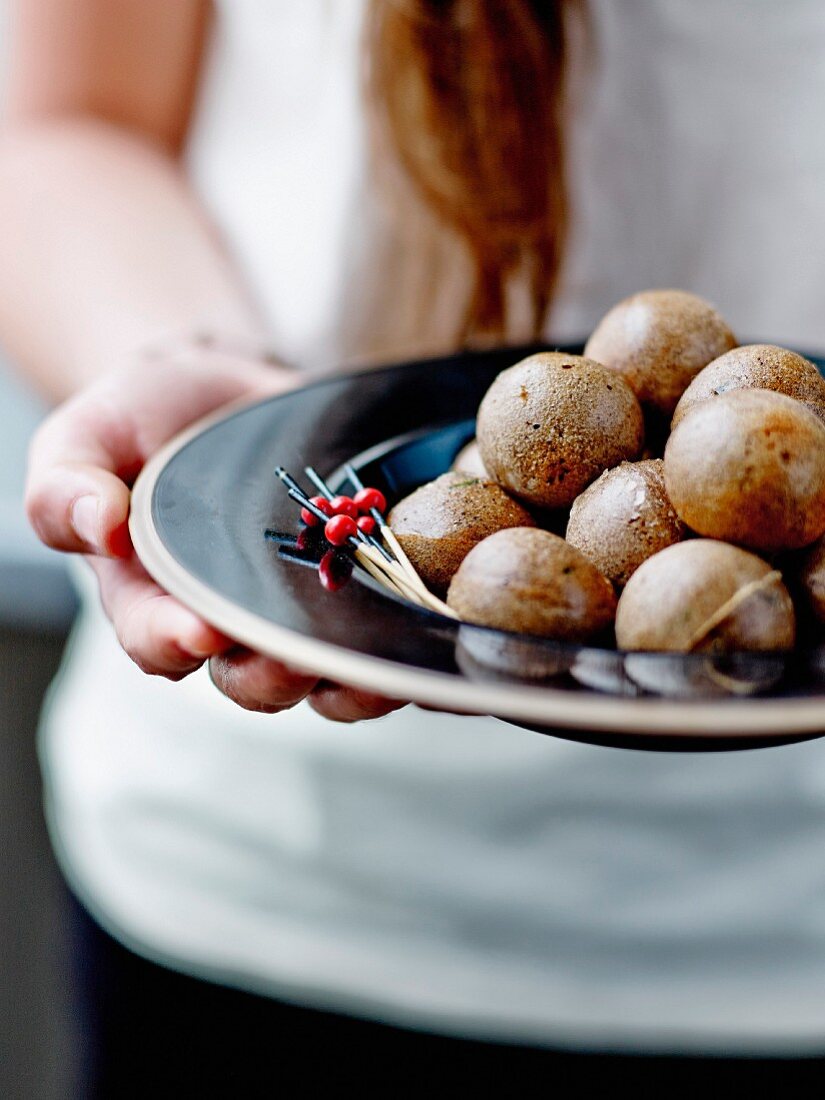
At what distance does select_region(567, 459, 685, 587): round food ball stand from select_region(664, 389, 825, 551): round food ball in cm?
2

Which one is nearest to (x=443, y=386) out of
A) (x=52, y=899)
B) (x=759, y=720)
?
(x=759, y=720)

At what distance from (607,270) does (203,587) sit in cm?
78

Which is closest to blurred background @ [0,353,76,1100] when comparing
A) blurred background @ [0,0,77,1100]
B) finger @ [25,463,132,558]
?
blurred background @ [0,0,77,1100]

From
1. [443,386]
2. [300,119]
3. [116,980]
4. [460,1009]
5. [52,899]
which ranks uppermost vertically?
[300,119]

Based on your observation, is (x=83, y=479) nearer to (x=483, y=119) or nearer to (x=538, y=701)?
(x=538, y=701)

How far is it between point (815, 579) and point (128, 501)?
375 mm

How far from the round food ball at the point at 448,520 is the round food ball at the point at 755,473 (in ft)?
0.38

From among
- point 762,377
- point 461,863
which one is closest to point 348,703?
point 762,377

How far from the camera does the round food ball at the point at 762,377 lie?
0.60 metres

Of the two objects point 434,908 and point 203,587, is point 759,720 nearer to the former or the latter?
point 203,587

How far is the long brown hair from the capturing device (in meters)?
1.01

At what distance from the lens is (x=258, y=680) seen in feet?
1.65

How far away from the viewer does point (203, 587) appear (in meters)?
0.48

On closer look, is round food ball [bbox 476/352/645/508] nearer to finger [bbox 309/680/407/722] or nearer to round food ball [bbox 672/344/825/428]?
round food ball [bbox 672/344/825/428]
